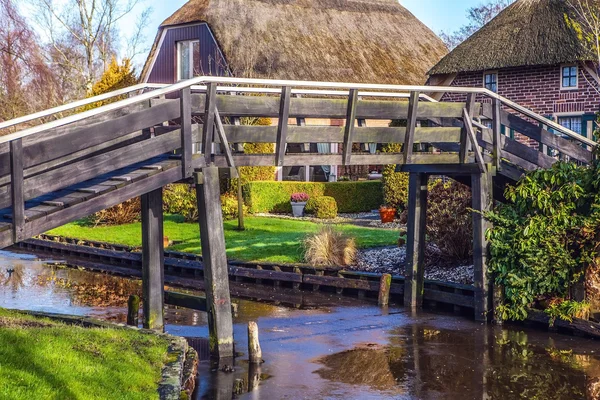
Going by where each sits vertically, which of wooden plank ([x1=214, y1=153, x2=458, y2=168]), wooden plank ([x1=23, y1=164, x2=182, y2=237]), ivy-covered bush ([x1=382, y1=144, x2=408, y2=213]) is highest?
wooden plank ([x1=214, y1=153, x2=458, y2=168])

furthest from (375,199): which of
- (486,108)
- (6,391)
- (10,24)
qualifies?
(10,24)

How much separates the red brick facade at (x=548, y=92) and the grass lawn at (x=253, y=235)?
732 centimetres

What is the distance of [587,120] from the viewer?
28.5 metres

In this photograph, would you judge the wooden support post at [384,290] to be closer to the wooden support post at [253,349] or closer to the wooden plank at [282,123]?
the wooden plank at [282,123]

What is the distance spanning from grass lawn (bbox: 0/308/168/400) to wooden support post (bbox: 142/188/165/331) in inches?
101

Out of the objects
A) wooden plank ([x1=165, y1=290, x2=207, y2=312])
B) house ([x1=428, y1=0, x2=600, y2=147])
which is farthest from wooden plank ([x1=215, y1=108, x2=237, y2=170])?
house ([x1=428, y1=0, x2=600, y2=147])

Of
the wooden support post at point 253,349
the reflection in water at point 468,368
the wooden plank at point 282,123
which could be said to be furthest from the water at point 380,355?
the wooden plank at point 282,123

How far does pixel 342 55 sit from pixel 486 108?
965 inches

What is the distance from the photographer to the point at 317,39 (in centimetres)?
4038

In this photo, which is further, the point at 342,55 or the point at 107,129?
the point at 342,55

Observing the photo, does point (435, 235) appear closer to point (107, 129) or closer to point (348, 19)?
point (107, 129)

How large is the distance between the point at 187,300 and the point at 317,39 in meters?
27.6

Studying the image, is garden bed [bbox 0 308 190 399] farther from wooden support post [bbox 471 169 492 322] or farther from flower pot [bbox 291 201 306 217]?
flower pot [bbox 291 201 306 217]

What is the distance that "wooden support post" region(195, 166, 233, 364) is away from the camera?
13.1m
